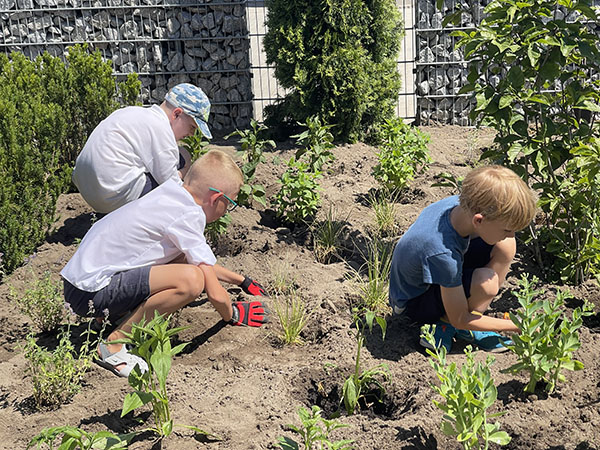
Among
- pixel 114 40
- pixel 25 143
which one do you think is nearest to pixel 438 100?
pixel 114 40

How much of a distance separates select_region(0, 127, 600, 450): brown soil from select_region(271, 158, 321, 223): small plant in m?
0.44

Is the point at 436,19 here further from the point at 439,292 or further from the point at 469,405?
the point at 469,405

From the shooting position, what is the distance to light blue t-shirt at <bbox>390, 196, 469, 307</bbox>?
325 cm

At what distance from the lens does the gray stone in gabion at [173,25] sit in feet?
29.9

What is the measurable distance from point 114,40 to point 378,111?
4030 millimetres

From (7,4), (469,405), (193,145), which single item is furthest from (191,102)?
(7,4)

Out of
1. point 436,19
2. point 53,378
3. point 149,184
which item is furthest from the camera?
point 436,19

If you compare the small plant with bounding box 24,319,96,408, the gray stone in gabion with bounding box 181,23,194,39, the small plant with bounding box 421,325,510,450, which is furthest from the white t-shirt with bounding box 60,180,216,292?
the gray stone in gabion with bounding box 181,23,194,39

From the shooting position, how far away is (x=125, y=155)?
4.28 meters

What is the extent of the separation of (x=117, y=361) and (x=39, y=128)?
2481 mm

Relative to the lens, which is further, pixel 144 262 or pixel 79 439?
pixel 144 262

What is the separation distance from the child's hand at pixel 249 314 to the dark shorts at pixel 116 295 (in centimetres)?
62

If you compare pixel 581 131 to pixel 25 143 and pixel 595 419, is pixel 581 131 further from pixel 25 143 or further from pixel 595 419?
pixel 25 143

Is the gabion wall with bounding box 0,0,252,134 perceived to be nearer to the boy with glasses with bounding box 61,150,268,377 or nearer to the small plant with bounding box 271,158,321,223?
the small plant with bounding box 271,158,321,223
